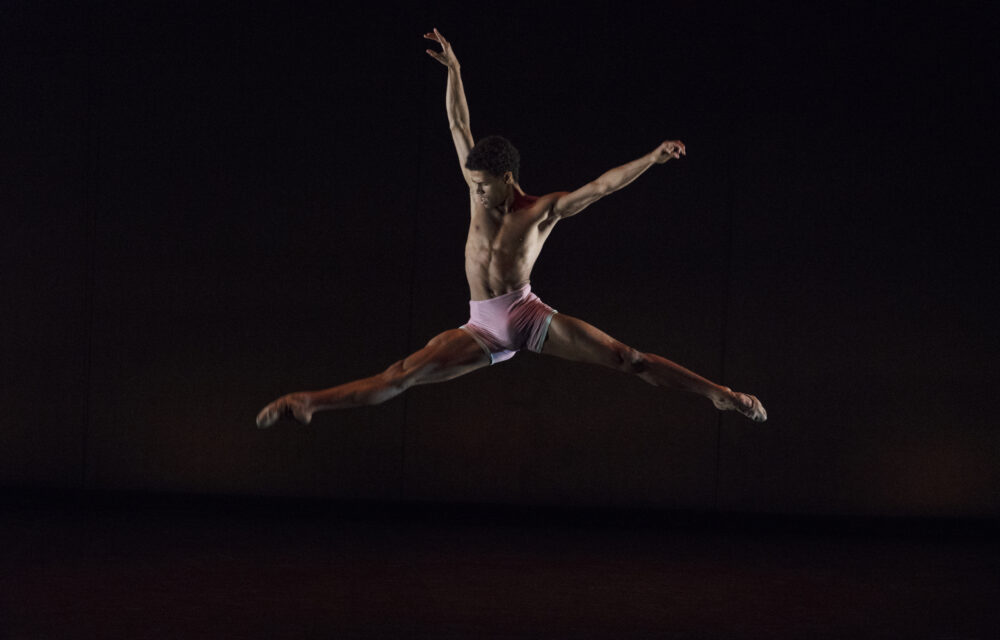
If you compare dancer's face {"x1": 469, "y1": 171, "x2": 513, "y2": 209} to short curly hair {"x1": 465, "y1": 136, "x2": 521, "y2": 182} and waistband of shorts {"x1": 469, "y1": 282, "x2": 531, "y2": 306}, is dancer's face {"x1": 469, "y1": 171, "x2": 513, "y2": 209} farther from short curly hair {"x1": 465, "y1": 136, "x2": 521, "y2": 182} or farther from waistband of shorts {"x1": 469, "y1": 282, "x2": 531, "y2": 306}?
waistband of shorts {"x1": 469, "y1": 282, "x2": 531, "y2": 306}

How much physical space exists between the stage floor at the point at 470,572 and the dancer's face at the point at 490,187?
1853mm

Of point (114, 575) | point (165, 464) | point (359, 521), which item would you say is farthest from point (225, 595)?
point (165, 464)

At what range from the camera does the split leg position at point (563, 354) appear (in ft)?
12.9

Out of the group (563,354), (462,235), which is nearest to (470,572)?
(563,354)

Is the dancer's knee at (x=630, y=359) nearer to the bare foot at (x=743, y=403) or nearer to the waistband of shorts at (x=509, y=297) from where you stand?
the bare foot at (x=743, y=403)

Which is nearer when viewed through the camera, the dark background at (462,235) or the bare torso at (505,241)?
the bare torso at (505,241)

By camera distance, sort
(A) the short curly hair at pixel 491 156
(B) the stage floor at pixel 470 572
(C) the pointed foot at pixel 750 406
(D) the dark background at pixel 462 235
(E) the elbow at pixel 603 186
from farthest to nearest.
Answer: (D) the dark background at pixel 462 235 < (B) the stage floor at pixel 470 572 < (C) the pointed foot at pixel 750 406 < (A) the short curly hair at pixel 491 156 < (E) the elbow at pixel 603 186

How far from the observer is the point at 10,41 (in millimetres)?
6359

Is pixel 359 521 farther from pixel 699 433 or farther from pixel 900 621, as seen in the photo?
pixel 900 621

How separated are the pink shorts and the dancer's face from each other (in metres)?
0.40

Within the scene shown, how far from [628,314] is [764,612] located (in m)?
2.41

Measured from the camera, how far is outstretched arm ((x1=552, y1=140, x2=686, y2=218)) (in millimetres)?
3631

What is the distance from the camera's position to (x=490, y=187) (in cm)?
392

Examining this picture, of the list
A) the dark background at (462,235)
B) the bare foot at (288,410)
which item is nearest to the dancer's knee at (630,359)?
the bare foot at (288,410)
